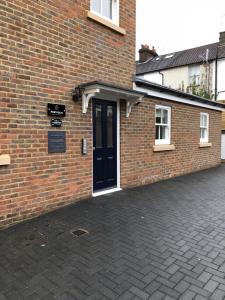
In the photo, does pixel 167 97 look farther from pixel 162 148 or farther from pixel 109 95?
pixel 109 95

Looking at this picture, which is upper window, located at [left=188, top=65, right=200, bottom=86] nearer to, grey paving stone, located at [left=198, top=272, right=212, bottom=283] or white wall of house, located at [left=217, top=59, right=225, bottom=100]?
white wall of house, located at [left=217, top=59, right=225, bottom=100]

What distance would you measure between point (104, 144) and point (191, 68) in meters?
16.4

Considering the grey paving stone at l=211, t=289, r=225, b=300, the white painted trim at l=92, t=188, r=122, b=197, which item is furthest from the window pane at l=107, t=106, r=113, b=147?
the grey paving stone at l=211, t=289, r=225, b=300

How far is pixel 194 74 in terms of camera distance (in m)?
19.9

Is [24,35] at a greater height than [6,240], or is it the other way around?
[24,35]

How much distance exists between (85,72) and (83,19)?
44.6 inches

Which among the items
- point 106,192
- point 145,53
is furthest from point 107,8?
point 145,53

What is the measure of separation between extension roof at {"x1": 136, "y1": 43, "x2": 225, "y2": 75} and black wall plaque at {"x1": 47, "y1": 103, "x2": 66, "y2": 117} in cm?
1659

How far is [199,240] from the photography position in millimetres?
3889

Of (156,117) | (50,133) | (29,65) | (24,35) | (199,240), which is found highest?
(24,35)

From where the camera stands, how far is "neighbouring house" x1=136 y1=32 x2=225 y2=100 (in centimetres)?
1820

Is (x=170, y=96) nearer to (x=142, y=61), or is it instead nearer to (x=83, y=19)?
(x=83, y=19)

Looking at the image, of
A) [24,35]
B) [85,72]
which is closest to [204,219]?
[85,72]

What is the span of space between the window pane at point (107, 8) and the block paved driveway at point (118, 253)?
4.60 meters
